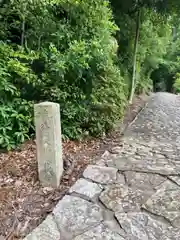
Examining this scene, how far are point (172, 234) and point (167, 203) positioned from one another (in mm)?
423

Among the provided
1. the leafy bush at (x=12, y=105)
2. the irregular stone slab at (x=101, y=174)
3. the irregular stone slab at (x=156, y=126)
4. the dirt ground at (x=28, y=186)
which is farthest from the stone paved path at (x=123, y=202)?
the leafy bush at (x=12, y=105)

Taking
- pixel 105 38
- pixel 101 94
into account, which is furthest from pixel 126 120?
pixel 105 38

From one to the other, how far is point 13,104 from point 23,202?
163cm

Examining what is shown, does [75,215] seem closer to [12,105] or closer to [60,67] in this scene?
[12,105]

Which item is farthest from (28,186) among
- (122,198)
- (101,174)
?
(122,198)

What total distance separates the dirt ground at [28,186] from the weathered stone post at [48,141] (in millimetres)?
126

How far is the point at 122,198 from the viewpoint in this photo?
2.66m

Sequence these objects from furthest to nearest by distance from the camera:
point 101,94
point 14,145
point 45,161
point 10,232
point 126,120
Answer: point 126,120
point 101,94
point 14,145
point 45,161
point 10,232

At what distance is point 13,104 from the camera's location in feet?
12.3

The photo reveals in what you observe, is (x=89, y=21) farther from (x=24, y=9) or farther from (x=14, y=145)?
(x=14, y=145)

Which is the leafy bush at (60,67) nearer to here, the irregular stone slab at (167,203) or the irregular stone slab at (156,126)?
the irregular stone slab at (156,126)

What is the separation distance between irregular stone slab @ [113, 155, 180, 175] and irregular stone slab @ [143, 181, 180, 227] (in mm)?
391

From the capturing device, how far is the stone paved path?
218 cm

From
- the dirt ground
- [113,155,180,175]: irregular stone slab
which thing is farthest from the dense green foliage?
[113,155,180,175]: irregular stone slab
